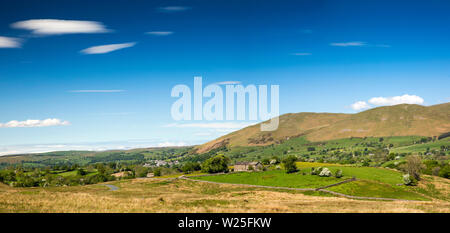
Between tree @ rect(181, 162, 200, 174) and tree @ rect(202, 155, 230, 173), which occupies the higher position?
tree @ rect(202, 155, 230, 173)

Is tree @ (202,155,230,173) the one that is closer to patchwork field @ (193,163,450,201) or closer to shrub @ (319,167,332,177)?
patchwork field @ (193,163,450,201)

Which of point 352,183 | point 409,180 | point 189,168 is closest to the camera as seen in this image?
point 352,183

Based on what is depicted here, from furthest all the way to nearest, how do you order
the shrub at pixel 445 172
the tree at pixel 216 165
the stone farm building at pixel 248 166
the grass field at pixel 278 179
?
the stone farm building at pixel 248 166 → the tree at pixel 216 165 → the shrub at pixel 445 172 → the grass field at pixel 278 179

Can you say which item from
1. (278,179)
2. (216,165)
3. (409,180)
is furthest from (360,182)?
(216,165)

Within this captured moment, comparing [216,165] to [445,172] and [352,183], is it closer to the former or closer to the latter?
[352,183]

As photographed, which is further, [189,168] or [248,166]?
[189,168]

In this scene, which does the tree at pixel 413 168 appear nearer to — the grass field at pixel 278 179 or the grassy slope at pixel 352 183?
the grassy slope at pixel 352 183

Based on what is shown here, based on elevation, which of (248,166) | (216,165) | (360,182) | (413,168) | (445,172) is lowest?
(248,166)

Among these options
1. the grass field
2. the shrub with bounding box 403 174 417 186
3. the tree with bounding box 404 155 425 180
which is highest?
the tree with bounding box 404 155 425 180

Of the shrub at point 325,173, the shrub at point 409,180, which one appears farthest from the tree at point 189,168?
the shrub at point 409,180

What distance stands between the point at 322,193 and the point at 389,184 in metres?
28.1

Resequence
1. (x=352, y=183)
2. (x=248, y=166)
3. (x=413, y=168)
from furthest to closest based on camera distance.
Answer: (x=248, y=166) → (x=413, y=168) → (x=352, y=183)

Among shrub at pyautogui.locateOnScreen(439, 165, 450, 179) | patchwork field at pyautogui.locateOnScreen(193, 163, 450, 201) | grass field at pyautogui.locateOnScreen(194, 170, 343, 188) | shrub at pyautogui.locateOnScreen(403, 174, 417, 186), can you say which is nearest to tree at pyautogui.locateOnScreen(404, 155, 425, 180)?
patchwork field at pyautogui.locateOnScreen(193, 163, 450, 201)

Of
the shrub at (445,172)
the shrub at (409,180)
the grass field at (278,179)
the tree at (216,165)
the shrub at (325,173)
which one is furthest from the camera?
the tree at (216,165)
